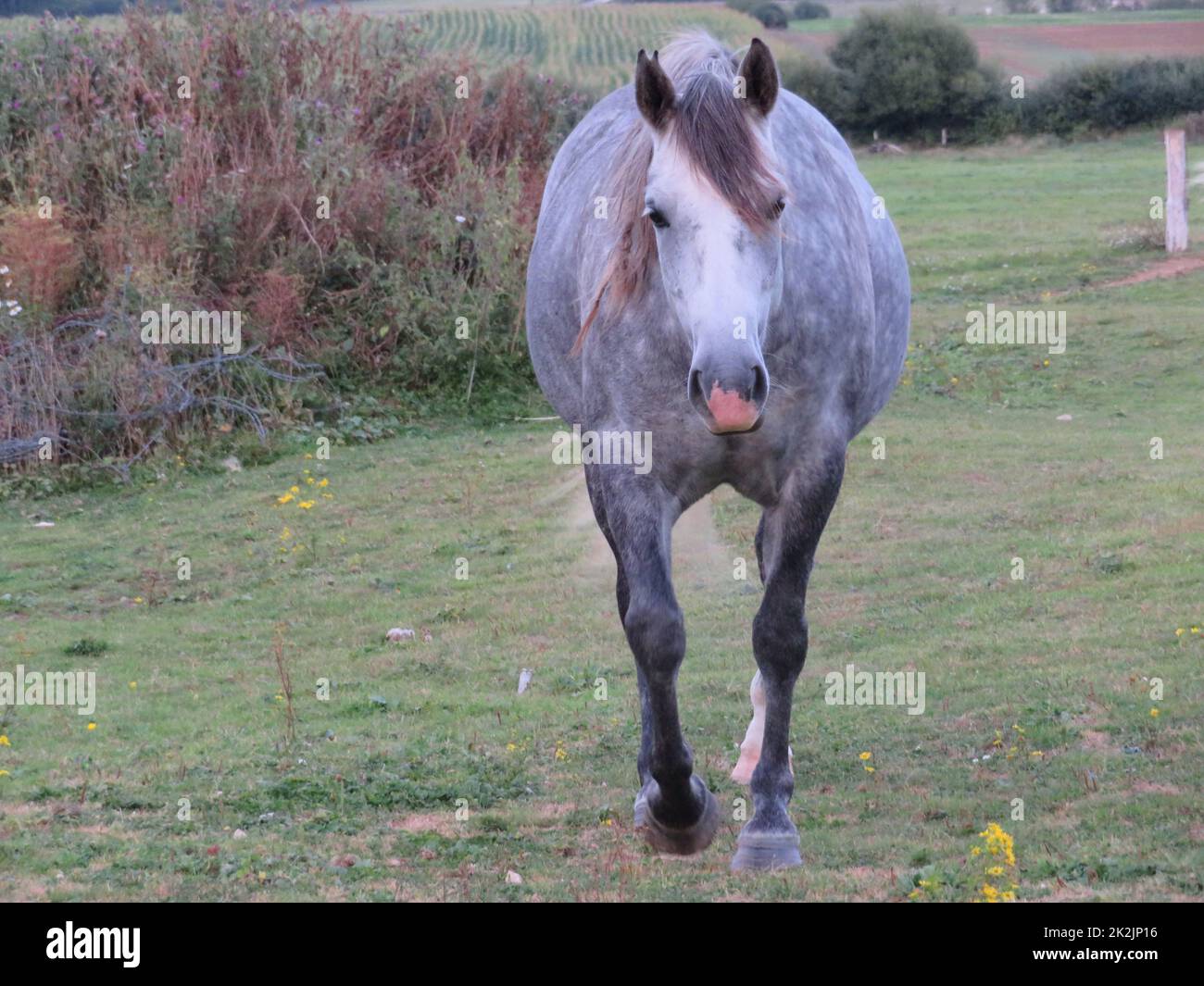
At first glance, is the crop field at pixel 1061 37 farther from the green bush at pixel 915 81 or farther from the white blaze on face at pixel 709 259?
the white blaze on face at pixel 709 259

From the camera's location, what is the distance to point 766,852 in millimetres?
4895

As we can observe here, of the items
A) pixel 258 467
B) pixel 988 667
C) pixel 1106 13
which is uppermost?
pixel 1106 13

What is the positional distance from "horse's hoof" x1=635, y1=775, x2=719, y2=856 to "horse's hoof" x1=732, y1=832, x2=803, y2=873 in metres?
0.19

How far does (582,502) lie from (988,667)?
4.72m

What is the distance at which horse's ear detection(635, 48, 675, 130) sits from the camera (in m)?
4.48

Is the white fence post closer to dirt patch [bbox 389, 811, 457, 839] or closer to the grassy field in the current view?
the grassy field

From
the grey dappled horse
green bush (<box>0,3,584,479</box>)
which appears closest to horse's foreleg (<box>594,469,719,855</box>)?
the grey dappled horse

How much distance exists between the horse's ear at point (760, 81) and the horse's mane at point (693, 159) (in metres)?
0.05

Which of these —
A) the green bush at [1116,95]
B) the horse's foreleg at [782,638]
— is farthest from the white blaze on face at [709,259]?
the green bush at [1116,95]

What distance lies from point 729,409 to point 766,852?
1653mm

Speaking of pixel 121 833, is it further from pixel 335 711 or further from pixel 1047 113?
pixel 1047 113

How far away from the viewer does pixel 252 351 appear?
13578mm

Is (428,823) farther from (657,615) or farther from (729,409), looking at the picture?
(729,409)

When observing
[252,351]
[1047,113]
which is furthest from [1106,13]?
[252,351]
